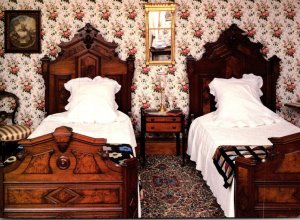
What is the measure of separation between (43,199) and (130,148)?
1.00 metres

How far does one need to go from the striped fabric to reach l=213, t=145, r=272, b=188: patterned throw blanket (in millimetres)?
2433

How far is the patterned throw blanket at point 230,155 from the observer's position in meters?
3.04

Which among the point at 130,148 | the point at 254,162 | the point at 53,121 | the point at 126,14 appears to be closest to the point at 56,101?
the point at 53,121

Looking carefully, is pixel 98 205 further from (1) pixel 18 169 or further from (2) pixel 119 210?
(1) pixel 18 169

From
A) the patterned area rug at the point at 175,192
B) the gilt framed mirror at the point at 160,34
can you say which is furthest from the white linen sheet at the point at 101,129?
the gilt framed mirror at the point at 160,34

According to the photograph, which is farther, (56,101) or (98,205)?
(56,101)

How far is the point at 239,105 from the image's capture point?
460 cm

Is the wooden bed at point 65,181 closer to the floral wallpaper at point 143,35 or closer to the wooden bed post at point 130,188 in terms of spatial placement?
the wooden bed post at point 130,188

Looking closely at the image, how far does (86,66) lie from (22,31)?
98cm

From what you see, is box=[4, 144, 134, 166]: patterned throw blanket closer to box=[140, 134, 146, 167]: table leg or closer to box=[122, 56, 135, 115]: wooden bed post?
box=[140, 134, 146, 167]: table leg

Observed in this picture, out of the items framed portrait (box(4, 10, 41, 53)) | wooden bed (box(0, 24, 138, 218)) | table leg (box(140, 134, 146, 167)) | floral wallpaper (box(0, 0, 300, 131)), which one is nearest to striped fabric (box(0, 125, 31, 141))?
floral wallpaper (box(0, 0, 300, 131))

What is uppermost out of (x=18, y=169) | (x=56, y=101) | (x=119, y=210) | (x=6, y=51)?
(x=6, y=51)

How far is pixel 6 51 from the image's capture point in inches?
205

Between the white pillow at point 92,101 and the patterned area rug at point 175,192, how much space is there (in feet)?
2.72
